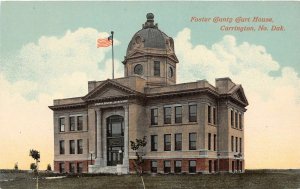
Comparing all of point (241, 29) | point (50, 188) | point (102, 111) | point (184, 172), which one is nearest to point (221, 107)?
point (184, 172)

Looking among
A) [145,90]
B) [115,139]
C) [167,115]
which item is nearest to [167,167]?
[167,115]

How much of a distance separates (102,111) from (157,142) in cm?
723

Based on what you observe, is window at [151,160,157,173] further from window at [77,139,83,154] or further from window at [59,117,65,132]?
window at [59,117,65,132]

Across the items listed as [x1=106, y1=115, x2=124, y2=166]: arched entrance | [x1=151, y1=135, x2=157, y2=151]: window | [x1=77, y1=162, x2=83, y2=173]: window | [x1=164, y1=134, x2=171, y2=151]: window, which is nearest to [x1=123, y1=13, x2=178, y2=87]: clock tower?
[x1=106, y1=115, x2=124, y2=166]: arched entrance

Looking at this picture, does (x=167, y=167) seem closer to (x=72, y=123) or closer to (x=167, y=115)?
(x=167, y=115)

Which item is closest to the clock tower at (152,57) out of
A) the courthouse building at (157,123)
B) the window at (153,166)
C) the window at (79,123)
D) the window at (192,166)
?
the courthouse building at (157,123)

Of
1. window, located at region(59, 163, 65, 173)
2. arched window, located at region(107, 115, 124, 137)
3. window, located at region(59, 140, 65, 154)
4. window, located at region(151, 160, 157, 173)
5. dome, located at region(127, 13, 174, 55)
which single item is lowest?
window, located at region(59, 163, 65, 173)

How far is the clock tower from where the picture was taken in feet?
168

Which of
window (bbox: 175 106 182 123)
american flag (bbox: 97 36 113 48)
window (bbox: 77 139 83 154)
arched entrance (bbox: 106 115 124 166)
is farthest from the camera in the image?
window (bbox: 77 139 83 154)

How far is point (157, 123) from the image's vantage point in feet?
151

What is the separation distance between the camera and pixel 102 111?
158 ft

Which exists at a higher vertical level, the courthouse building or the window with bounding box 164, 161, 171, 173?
the courthouse building

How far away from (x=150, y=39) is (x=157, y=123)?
1185 cm

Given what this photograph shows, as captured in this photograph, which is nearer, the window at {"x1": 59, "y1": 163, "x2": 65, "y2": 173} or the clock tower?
the clock tower
